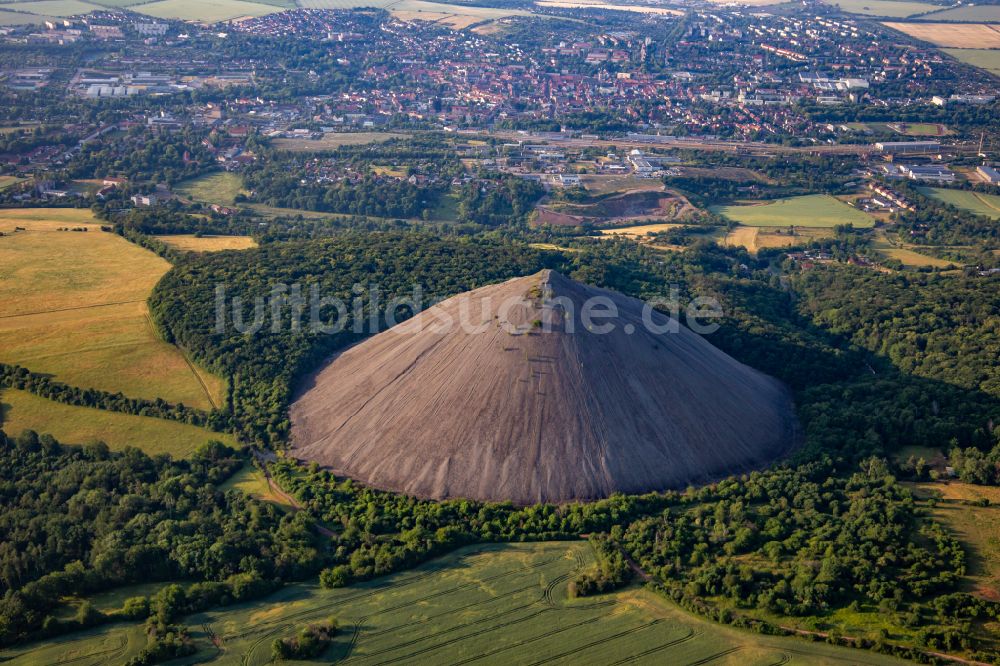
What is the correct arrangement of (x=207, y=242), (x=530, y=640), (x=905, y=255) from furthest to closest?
(x=905, y=255) < (x=207, y=242) < (x=530, y=640)

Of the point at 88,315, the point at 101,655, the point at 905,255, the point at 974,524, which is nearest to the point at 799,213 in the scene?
the point at 905,255

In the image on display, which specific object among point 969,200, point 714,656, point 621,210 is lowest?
point 714,656

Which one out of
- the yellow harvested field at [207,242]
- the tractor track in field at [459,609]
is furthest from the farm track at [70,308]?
the tractor track in field at [459,609]

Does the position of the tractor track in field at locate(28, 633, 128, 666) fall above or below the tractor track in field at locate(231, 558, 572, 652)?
below

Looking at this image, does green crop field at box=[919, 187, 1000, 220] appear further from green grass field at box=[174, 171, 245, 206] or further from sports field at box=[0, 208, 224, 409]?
sports field at box=[0, 208, 224, 409]

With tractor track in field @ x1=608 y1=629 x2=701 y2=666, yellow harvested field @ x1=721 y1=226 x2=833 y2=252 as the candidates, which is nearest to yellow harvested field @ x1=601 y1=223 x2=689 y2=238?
yellow harvested field @ x1=721 y1=226 x2=833 y2=252

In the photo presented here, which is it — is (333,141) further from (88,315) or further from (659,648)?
(659,648)
